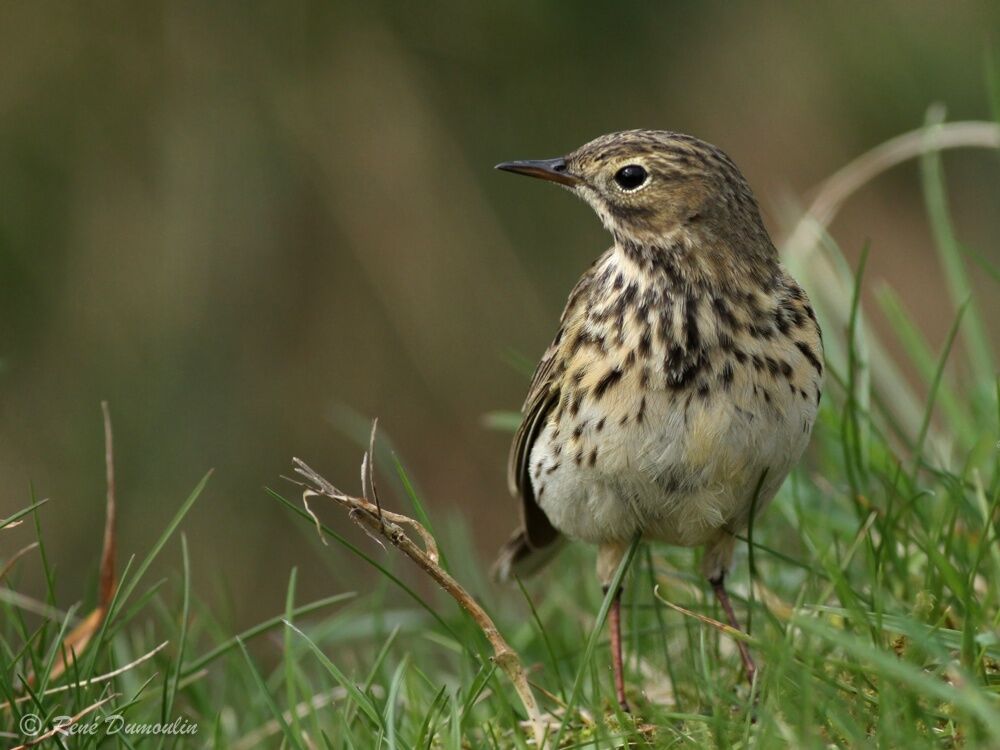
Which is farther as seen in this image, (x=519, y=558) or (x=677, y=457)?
(x=519, y=558)

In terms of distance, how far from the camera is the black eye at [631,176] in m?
3.95

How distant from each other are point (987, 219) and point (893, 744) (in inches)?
270

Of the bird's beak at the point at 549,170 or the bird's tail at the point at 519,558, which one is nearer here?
the bird's beak at the point at 549,170

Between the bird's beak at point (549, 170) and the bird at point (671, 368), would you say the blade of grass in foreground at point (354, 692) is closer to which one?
the bird at point (671, 368)

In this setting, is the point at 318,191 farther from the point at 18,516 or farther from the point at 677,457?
the point at 18,516

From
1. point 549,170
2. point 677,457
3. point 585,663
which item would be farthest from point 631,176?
point 585,663

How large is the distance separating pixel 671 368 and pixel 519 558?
1444 millimetres

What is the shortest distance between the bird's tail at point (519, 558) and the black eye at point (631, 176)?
1390 millimetres

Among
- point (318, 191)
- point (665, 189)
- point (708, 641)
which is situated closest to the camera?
point (708, 641)

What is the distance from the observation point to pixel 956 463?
4.89m

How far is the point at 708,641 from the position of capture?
379cm

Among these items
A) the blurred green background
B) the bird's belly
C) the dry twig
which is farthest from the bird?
the blurred green background

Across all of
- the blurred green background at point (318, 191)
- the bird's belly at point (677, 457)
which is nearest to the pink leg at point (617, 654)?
the bird's belly at point (677, 457)

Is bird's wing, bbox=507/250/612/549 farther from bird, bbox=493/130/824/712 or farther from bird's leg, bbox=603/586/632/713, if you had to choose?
bird's leg, bbox=603/586/632/713
